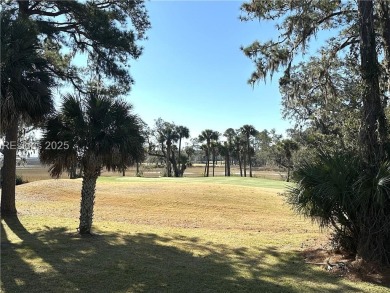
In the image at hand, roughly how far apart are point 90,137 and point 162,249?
3.59 m

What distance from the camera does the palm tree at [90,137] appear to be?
969cm

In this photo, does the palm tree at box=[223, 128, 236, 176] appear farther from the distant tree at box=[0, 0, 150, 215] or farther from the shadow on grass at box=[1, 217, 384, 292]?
the shadow on grass at box=[1, 217, 384, 292]

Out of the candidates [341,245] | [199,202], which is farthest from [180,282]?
[199,202]

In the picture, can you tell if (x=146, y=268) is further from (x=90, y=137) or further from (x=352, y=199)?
(x=352, y=199)

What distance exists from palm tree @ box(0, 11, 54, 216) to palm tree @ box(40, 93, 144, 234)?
883mm

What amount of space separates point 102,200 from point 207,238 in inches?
398

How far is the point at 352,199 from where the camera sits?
7.21 m

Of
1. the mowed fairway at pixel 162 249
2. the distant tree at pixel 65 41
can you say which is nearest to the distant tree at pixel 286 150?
the mowed fairway at pixel 162 249

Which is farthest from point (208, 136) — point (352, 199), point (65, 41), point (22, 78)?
point (352, 199)

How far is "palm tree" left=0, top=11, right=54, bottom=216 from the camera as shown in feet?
32.6

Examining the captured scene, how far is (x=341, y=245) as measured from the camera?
8367 millimetres

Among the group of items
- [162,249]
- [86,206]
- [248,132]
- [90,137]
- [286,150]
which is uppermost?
[248,132]

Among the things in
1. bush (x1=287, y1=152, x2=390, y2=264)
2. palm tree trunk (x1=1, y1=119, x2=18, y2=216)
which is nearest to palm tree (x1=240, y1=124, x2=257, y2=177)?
palm tree trunk (x1=1, y1=119, x2=18, y2=216)

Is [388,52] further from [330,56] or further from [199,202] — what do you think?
[199,202]
